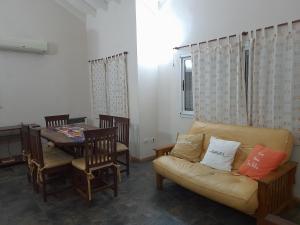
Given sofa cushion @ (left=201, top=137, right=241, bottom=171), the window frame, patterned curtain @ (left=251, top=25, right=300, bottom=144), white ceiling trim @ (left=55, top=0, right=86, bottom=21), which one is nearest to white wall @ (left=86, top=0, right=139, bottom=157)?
white ceiling trim @ (left=55, top=0, right=86, bottom=21)

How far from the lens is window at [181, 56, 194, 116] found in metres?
3.72

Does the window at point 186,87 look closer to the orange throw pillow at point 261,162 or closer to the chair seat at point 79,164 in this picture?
the orange throw pillow at point 261,162

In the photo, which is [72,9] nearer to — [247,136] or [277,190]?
[247,136]

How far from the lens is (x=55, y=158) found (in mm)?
3021

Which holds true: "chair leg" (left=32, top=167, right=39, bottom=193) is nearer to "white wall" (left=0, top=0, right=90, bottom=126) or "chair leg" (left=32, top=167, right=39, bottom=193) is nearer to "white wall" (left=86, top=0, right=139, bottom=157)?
"white wall" (left=86, top=0, right=139, bottom=157)

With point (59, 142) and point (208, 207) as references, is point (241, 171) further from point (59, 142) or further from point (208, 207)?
point (59, 142)

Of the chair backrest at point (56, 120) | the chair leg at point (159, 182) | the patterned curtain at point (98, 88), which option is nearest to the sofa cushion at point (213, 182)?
the chair leg at point (159, 182)

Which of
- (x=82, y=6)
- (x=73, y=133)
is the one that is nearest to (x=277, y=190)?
(x=73, y=133)

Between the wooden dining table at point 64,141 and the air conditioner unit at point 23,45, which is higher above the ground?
the air conditioner unit at point 23,45

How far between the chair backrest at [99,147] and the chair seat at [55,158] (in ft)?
1.49

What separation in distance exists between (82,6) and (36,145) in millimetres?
3270

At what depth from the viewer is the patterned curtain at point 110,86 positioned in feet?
14.0

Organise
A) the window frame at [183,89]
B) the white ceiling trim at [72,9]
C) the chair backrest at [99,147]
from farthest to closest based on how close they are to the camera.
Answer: the white ceiling trim at [72,9] < the window frame at [183,89] < the chair backrest at [99,147]

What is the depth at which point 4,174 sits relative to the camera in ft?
12.4
